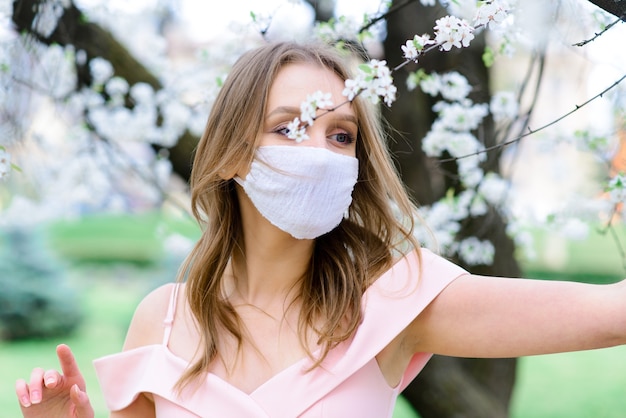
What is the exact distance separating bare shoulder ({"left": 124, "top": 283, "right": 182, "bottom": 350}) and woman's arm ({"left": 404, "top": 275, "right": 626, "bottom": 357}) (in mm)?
646

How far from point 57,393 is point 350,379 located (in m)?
0.73

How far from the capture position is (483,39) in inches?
143

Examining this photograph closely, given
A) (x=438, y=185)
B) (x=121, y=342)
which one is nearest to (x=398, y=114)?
(x=438, y=185)

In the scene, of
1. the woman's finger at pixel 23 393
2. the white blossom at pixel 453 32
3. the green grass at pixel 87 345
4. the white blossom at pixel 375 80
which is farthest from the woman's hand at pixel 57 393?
the green grass at pixel 87 345

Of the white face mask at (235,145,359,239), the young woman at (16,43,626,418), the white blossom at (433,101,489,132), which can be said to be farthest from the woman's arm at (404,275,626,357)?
the white blossom at (433,101,489,132)

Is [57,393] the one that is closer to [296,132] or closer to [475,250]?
[296,132]

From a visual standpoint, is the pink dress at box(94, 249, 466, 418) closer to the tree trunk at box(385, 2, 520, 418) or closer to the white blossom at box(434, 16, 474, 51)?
the white blossom at box(434, 16, 474, 51)

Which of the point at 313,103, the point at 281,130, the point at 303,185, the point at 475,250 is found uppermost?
the point at 313,103

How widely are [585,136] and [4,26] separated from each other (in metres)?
2.31

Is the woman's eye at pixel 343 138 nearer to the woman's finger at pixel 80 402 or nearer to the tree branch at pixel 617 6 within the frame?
the tree branch at pixel 617 6

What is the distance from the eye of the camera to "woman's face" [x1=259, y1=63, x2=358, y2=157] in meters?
1.87

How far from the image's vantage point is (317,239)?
6.99ft

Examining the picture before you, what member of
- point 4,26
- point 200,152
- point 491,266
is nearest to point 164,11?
point 4,26

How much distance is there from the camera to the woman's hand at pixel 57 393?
1.93m
